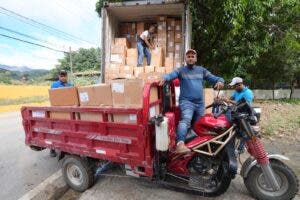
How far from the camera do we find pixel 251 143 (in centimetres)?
407

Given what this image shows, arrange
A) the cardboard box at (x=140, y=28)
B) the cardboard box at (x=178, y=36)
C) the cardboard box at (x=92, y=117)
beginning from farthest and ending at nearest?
the cardboard box at (x=140, y=28) → the cardboard box at (x=178, y=36) → the cardboard box at (x=92, y=117)

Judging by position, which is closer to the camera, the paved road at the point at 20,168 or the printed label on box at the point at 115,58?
the paved road at the point at 20,168

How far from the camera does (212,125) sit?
4184mm

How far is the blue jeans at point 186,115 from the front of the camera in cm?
431

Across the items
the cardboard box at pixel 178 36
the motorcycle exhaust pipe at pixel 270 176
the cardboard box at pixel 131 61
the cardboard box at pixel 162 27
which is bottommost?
the motorcycle exhaust pipe at pixel 270 176

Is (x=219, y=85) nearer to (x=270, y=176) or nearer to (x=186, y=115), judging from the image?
(x=186, y=115)

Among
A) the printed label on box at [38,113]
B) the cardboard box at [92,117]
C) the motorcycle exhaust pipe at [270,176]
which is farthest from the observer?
the printed label on box at [38,113]

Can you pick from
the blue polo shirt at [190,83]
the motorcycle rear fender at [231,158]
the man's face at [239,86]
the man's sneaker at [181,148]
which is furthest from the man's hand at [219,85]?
the man's face at [239,86]

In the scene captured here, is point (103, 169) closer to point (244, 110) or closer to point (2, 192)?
point (2, 192)

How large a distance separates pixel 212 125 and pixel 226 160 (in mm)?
493

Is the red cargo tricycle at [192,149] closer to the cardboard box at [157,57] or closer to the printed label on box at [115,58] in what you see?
the cardboard box at [157,57]

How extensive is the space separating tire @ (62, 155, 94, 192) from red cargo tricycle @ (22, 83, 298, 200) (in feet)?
0.94

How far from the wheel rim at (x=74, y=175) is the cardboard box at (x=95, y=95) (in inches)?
43.9

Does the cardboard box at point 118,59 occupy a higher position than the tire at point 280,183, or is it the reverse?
the cardboard box at point 118,59
